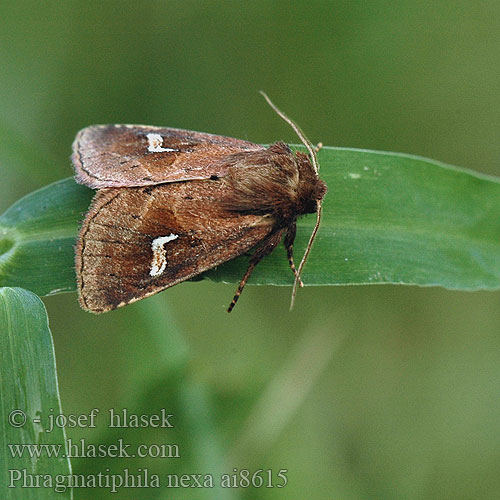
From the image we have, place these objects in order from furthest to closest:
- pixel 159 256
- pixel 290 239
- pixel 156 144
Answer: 1. pixel 156 144
2. pixel 290 239
3. pixel 159 256

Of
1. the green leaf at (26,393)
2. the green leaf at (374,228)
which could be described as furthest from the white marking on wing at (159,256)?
the green leaf at (26,393)

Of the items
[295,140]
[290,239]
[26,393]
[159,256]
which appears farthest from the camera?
[295,140]

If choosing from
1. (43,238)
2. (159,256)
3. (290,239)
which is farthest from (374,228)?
(43,238)

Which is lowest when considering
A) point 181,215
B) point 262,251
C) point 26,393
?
point 26,393

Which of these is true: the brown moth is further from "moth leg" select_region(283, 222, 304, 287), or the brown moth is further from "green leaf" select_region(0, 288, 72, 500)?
"green leaf" select_region(0, 288, 72, 500)

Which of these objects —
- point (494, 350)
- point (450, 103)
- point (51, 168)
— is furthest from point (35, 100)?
point (494, 350)

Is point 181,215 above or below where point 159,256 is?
above

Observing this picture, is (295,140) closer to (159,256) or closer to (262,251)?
(262,251)
